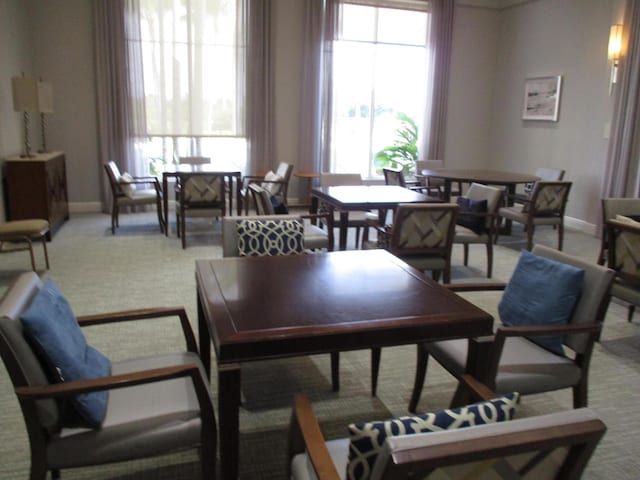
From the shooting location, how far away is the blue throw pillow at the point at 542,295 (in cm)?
212

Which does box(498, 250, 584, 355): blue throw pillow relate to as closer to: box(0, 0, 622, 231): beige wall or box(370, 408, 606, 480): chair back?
box(370, 408, 606, 480): chair back

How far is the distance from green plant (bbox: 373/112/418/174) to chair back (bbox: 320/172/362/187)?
9.64 feet

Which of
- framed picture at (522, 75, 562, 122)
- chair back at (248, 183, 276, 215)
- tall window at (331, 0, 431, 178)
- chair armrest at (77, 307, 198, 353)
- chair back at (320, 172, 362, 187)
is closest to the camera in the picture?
chair armrest at (77, 307, 198, 353)

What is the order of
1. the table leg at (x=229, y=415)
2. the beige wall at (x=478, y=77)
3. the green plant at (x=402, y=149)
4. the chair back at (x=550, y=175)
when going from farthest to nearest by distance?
the green plant at (x=402, y=149), the beige wall at (x=478, y=77), the chair back at (x=550, y=175), the table leg at (x=229, y=415)

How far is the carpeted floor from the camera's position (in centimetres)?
209

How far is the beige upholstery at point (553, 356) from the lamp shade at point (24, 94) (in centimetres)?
505

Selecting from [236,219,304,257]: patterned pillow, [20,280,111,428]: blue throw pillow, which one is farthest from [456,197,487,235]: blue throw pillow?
[20,280,111,428]: blue throw pillow

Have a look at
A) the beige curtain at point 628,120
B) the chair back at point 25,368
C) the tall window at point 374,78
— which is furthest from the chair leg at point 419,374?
the tall window at point 374,78

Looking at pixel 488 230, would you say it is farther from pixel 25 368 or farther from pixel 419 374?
pixel 25 368

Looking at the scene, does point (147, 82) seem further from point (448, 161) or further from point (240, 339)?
point (240, 339)

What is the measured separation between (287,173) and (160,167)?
87.1 inches

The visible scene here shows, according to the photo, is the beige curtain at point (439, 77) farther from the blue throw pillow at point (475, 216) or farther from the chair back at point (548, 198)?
the blue throw pillow at point (475, 216)

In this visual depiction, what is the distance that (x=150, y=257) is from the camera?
4.98m

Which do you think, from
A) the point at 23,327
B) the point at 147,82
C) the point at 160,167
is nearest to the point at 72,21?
the point at 147,82
